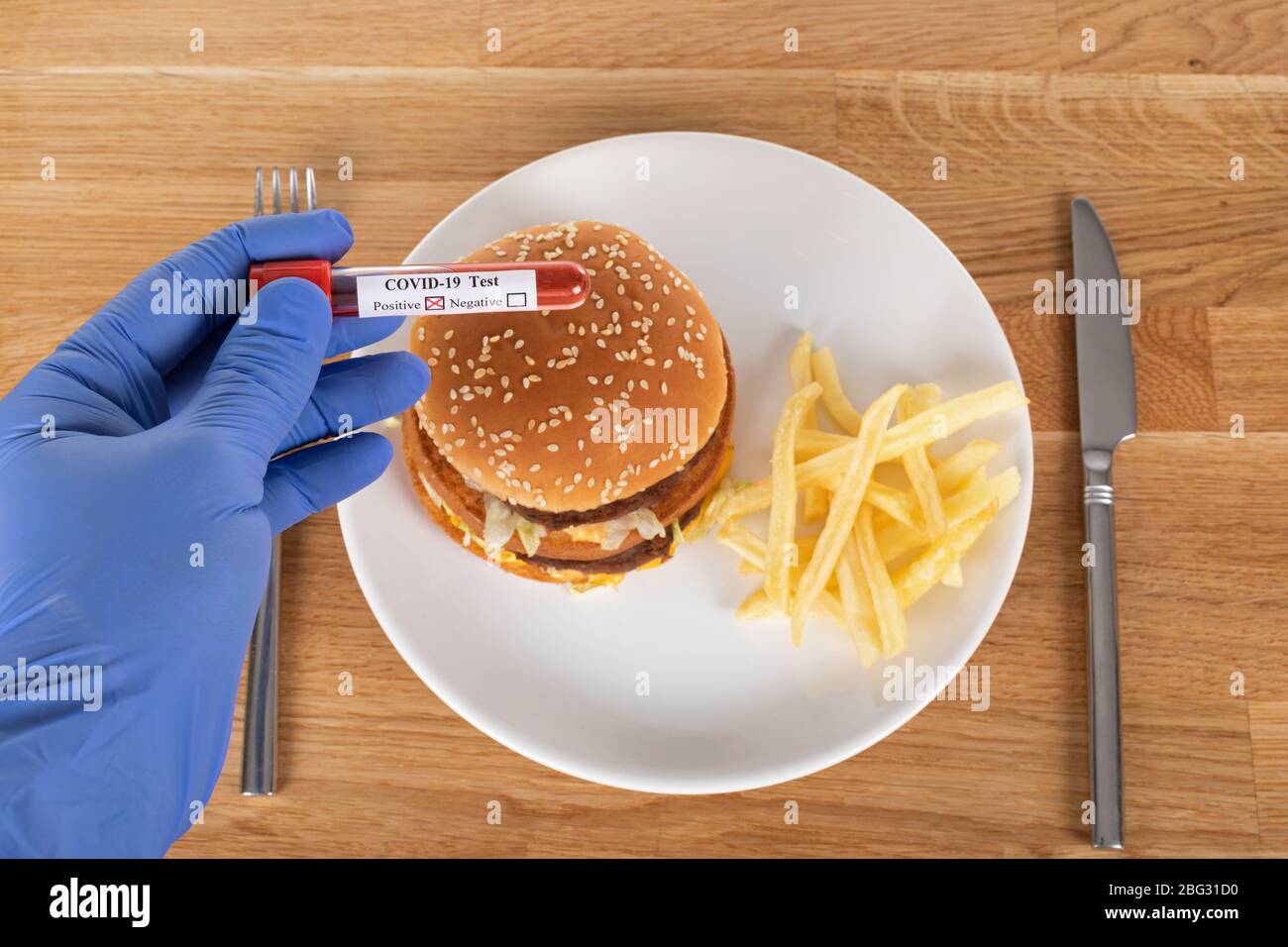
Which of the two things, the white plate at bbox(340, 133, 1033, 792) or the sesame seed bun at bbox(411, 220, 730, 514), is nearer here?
the sesame seed bun at bbox(411, 220, 730, 514)

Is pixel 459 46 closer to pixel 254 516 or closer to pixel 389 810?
pixel 254 516

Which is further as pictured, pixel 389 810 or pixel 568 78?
pixel 568 78

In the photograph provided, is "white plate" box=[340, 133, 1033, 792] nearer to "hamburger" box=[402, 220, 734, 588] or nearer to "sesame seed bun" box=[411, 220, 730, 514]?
"hamburger" box=[402, 220, 734, 588]

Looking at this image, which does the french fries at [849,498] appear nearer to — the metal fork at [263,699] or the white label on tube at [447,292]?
the white label on tube at [447,292]

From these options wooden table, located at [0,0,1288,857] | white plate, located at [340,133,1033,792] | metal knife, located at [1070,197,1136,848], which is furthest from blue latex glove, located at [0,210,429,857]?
metal knife, located at [1070,197,1136,848]

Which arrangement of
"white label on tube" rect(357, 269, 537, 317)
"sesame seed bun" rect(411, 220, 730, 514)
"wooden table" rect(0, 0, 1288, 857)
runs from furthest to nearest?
"wooden table" rect(0, 0, 1288, 857), "sesame seed bun" rect(411, 220, 730, 514), "white label on tube" rect(357, 269, 537, 317)
